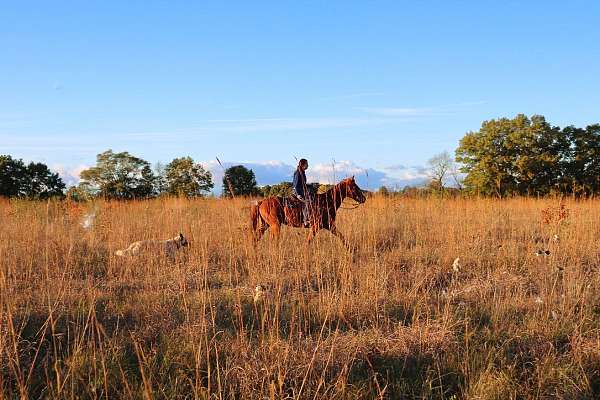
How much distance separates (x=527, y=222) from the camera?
9.24m

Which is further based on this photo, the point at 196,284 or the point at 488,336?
the point at 196,284

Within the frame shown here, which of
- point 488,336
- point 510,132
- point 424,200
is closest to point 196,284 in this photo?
point 488,336

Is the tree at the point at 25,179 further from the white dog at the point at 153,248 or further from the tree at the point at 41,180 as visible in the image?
the white dog at the point at 153,248

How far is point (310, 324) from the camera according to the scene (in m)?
3.76

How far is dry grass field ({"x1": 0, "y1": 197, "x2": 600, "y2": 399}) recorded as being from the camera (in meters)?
2.71

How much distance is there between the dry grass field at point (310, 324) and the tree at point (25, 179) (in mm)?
14292

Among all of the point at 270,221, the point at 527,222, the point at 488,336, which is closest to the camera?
the point at 488,336

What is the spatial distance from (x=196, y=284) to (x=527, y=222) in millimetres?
6957

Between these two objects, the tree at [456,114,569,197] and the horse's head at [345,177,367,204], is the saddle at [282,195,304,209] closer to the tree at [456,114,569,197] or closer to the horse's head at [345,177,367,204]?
the horse's head at [345,177,367,204]

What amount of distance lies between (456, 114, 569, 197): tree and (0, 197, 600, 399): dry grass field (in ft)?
57.3

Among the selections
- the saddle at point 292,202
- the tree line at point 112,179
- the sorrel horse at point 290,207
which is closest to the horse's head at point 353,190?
the sorrel horse at point 290,207

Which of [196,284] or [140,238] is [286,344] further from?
[140,238]

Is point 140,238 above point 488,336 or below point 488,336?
above

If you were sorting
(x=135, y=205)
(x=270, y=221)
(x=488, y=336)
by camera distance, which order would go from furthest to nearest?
(x=135, y=205)
(x=270, y=221)
(x=488, y=336)
